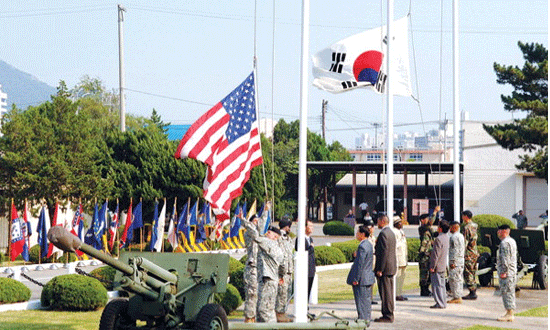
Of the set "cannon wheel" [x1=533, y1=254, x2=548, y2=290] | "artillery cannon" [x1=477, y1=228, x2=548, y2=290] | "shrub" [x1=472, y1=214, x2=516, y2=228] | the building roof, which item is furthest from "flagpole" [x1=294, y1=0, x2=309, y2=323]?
the building roof

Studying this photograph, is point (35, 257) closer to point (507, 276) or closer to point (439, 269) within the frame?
point (439, 269)

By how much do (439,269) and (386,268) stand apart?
2.47 meters

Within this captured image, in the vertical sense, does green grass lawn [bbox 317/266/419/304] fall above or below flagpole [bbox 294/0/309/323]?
below

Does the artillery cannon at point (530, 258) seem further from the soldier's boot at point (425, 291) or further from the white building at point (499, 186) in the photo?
the white building at point (499, 186)

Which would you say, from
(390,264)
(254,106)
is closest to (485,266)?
(390,264)

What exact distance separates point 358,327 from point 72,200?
76.1 ft

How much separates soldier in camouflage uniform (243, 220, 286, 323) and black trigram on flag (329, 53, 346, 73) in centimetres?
568

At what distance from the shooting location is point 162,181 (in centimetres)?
3991

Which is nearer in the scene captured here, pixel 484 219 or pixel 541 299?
pixel 541 299

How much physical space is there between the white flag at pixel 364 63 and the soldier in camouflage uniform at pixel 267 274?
5453 mm

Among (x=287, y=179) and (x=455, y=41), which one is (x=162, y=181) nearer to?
(x=455, y=41)

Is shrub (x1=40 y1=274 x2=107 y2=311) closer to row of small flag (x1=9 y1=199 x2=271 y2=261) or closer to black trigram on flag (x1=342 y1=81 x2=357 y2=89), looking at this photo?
black trigram on flag (x1=342 y1=81 x2=357 y2=89)

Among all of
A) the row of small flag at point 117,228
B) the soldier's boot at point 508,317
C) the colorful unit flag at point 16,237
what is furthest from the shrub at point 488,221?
the soldier's boot at point 508,317

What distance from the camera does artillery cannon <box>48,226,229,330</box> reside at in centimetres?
1214
